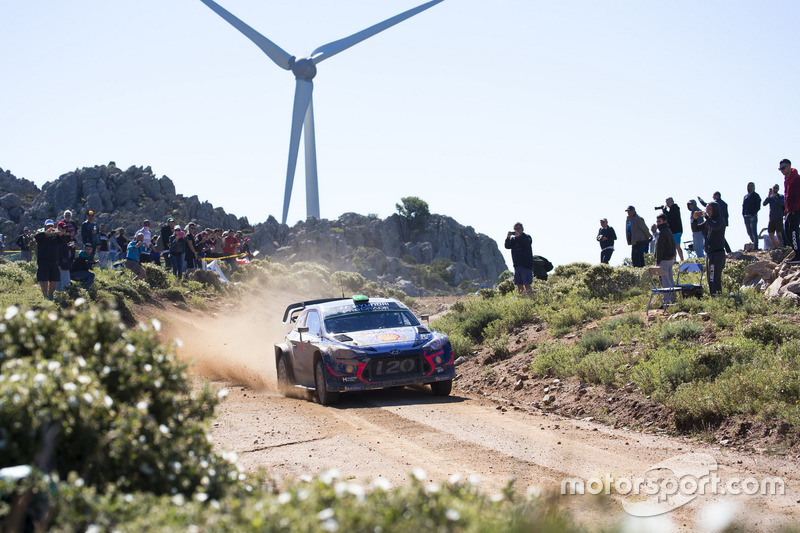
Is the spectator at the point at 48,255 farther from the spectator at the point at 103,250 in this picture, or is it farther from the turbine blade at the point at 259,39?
the turbine blade at the point at 259,39

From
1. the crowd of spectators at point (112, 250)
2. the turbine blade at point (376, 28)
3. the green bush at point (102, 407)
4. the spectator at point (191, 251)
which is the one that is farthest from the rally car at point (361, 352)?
the turbine blade at point (376, 28)

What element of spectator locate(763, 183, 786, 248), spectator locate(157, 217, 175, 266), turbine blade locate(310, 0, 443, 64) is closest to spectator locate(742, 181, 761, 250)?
spectator locate(763, 183, 786, 248)

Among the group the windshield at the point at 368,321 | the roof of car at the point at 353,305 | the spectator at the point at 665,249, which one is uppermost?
the spectator at the point at 665,249

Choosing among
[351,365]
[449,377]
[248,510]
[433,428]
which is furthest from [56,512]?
[449,377]

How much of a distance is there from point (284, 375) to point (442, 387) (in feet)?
10.5

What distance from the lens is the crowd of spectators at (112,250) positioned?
18.5 metres

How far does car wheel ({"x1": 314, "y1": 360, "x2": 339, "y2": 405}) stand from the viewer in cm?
1247

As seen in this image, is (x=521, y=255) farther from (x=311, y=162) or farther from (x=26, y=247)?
(x=311, y=162)

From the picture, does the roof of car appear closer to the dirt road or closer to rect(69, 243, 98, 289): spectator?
the dirt road

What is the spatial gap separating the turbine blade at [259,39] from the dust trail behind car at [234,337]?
2149cm

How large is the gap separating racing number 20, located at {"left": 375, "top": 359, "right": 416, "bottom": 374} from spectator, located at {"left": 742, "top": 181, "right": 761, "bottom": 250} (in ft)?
48.5

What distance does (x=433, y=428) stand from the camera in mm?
10016

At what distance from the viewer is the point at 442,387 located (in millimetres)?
13180

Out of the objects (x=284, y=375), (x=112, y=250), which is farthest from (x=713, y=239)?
(x=112, y=250)
